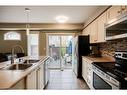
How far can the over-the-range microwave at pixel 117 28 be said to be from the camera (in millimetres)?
2405

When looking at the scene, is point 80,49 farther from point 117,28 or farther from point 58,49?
point 117,28

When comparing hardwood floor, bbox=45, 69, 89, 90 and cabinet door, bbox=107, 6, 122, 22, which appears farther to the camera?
hardwood floor, bbox=45, 69, 89, 90

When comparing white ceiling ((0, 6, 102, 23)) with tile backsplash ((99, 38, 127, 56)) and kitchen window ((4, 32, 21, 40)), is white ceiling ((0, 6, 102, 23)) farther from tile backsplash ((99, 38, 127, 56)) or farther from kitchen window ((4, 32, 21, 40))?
kitchen window ((4, 32, 21, 40))

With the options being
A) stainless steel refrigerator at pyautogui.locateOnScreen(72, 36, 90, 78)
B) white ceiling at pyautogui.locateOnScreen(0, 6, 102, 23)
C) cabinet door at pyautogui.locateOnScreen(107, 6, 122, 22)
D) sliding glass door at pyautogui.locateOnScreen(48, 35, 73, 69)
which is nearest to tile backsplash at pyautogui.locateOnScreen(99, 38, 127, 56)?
cabinet door at pyautogui.locateOnScreen(107, 6, 122, 22)

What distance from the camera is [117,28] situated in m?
2.93

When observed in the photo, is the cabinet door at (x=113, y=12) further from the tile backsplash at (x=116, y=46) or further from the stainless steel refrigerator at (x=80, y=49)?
the stainless steel refrigerator at (x=80, y=49)

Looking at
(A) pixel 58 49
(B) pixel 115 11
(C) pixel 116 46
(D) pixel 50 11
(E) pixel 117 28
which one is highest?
(D) pixel 50 11

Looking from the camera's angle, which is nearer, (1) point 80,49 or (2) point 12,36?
(1) point 80,49

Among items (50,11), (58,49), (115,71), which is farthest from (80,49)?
(115,71)

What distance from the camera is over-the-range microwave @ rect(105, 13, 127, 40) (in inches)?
94.7

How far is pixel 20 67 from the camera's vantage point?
3.59 meters
